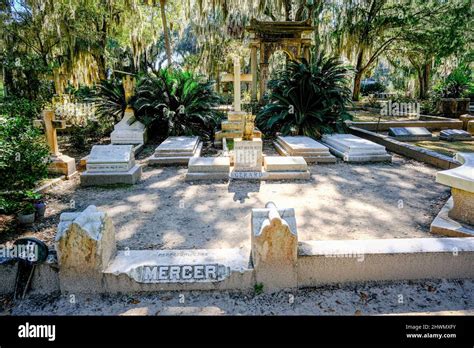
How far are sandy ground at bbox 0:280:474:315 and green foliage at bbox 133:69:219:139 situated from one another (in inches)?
301

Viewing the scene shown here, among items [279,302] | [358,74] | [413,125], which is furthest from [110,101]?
[358,74]

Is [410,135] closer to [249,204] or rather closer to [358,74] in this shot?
[249,204]

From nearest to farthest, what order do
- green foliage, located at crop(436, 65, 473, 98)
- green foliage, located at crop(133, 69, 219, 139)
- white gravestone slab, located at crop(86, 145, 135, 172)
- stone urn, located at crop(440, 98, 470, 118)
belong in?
white gravestone slab, located at crop(86, 145, 135, 172) → green foliage, located at crop(133, 69, 219, 139) → stone urn, located at crop(440, 98, 470, 118) → green foliage, located at crop(436, 65, 473, 98)

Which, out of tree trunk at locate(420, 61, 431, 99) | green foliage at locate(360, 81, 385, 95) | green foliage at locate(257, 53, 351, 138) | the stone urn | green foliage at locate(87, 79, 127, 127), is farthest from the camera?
green foliage at locate(360, 81, 385, 95)

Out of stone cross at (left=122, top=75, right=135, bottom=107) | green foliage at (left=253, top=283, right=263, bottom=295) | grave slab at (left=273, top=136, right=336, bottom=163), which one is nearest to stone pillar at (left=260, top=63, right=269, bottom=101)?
stone cross at (left=122, top=75, right=135, bottom=107)

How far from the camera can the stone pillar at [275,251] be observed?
111 inches

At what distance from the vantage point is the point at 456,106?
14.7 meters

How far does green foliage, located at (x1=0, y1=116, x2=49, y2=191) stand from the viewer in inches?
162

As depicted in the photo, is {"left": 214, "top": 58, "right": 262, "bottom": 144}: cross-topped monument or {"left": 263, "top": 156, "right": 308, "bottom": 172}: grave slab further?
{"left": 214, "top": 58, "right": 262, "bottom": 144}: cross-topped monument

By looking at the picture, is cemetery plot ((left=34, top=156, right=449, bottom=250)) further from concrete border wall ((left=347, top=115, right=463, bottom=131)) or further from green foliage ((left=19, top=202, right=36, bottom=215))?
concrete border wall ((left=347, top=115, right=463, bottom=131))

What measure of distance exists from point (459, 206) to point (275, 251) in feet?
8.84

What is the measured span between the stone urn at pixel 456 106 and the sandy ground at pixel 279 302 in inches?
576

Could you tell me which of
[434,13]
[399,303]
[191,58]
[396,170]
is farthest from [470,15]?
[191,58]

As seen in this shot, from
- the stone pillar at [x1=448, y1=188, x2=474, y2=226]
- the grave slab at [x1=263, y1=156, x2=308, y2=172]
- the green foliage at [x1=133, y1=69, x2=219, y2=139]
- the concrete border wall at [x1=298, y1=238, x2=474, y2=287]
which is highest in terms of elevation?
the green foliage at [x1=133, y1=69, x2=219, y2=139]
